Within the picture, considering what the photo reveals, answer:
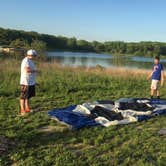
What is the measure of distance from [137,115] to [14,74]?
7.69 m

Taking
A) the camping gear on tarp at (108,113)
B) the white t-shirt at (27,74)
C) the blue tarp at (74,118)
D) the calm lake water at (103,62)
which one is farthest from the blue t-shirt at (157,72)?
the calm lake water at (103,62)

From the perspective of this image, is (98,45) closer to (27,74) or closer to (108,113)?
(108,113)

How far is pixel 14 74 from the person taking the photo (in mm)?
13508

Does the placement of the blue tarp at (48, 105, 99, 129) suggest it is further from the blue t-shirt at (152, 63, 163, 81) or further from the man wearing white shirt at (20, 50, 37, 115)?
the blue t-shirt at (152, 63, 163, 81)

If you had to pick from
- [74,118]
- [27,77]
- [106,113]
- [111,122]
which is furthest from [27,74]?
[111,122]

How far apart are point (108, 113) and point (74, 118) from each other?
1.01 meters

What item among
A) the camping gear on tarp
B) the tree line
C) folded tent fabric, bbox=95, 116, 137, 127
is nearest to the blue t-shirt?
the camping gear on tarp

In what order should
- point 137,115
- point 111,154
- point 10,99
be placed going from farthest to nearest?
point 10,99 → point 137,115 → point 111,154

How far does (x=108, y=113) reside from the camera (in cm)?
724

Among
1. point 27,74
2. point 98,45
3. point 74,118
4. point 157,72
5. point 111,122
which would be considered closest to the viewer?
point 111,122

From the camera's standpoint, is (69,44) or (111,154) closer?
(111,154)

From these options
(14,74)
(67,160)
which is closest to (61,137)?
(67,160)

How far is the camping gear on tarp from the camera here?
6492 millimetres

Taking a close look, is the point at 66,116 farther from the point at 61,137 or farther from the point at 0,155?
the point at 0,155
